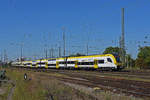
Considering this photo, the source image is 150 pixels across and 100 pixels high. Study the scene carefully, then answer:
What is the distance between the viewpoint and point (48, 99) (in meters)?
11.2

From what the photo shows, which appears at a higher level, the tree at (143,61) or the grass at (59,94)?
the tree at (143,61)

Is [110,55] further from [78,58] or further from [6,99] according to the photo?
[6,99]

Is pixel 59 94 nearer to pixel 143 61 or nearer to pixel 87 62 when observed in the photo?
pixel 87 62

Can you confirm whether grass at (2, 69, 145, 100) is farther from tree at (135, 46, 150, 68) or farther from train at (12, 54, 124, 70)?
tree at (135, 46, 150, 68)

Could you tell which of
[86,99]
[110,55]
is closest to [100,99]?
[86,99]

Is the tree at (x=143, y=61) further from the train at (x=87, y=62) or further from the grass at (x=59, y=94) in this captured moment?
the grass at (x=59, y=94)

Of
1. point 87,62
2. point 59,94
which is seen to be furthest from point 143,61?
point 59,94

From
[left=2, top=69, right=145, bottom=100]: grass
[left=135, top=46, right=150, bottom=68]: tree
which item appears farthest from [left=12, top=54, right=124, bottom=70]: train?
[left=135, top=46, right=150, bottom=68]: tree

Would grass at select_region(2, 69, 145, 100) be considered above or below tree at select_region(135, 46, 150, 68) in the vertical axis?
below

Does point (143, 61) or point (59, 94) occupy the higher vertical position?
point (143, 61)

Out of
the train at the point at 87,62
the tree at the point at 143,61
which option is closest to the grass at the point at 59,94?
the train at the point at 87,62

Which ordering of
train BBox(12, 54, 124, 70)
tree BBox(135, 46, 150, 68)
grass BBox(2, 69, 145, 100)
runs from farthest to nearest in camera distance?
1. tree BBox(135, 46, 150, 68)
2. train BBox(12, 54, 124, 70)
3. grass BBox(2, 69, 145, 100)

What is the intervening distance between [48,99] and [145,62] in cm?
6436

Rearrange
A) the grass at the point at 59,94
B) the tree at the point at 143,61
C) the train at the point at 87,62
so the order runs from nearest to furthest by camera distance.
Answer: the grass at the point at 59,94, the train at the point at 87,62, the tree at the point at 143,61
